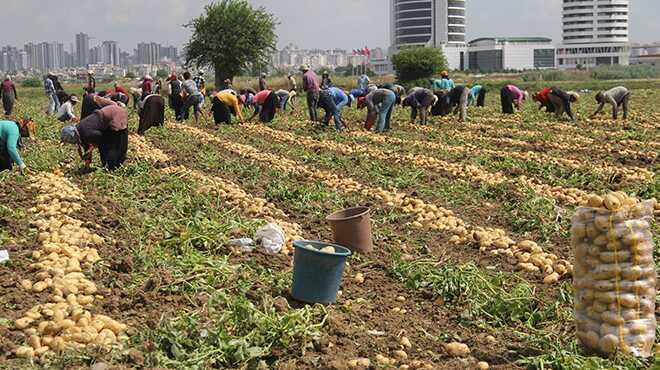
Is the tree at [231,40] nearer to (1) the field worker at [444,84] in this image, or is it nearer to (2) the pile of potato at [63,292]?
(1) the field worker at [444,84]

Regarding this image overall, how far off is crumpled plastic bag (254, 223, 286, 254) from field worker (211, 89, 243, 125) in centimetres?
1228

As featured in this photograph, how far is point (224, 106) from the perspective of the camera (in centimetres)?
1889

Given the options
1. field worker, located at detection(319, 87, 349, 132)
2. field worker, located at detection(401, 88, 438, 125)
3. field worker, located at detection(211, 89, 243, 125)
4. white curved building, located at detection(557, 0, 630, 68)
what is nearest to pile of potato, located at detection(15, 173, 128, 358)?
field worker, located at detection(319, 87, 349, 132)

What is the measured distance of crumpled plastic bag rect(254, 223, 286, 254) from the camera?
6551 millimetres

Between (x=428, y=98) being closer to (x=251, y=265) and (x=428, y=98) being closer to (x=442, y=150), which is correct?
(x=442, y=150)

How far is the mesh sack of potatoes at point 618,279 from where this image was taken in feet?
14.3

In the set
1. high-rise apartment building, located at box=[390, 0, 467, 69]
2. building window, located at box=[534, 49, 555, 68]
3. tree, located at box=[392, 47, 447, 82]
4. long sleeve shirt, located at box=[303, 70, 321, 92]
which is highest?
high-rise apartment building, located at box=[390, 0, 467, 69]

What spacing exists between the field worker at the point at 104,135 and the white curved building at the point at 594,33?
15124 centimetres

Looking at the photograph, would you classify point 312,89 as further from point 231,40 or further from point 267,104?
point 231,40

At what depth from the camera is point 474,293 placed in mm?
5586

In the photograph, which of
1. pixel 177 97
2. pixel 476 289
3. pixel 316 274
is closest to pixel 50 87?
pixel 177 97

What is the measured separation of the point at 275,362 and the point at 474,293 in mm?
1844

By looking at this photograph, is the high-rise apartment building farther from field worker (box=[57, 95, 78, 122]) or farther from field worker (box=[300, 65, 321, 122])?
field worker (box=[57, 95, 78, 122])

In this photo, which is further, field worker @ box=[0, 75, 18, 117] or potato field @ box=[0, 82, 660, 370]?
field worker @ box=[0, 75, 18, 117]
